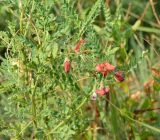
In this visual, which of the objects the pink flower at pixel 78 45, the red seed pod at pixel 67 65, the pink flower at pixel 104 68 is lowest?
the pink flower at pixel 104 68

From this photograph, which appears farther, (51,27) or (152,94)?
(152,94)

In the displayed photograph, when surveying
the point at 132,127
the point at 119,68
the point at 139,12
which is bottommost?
the point at 132,127

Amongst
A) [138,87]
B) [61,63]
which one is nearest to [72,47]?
[61,63]

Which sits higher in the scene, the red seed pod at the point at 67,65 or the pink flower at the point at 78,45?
the pink flower at the point at 78,45

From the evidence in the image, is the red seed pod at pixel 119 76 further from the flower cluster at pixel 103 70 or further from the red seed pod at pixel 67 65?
the red seed pod at pixel 67 65

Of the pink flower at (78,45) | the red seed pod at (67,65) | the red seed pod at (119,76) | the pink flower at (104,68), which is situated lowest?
the red seed pod at (119,76)

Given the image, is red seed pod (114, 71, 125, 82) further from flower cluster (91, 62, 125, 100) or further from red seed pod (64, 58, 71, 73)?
red seed pod (64, 58, 71, 73)

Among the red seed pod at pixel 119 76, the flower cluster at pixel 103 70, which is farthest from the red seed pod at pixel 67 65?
the red seed pod at pixel 119 76

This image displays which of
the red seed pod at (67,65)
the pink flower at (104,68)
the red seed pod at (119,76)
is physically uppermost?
the red seed pod at (67,65)

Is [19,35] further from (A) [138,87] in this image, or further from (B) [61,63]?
(A) [138,87]

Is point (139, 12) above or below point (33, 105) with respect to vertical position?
above

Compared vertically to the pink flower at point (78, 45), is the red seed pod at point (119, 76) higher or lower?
lower
